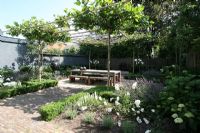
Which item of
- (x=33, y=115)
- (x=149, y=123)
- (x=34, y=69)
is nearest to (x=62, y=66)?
(x=34, y=69)

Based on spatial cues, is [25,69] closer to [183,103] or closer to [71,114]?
[71,114]

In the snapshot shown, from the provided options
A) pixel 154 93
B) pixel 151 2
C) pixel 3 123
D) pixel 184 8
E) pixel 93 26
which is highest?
pixel 151 2

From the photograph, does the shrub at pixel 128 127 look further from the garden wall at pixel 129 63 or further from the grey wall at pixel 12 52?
the garden wall at pixel 129 63

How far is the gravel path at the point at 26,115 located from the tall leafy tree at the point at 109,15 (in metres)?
3.03

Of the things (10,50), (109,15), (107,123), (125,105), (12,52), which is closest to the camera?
(107,123)

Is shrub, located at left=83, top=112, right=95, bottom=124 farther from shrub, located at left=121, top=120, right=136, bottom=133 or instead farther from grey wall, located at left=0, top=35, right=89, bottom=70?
grey wall, located at left=0, top=35, right=89, bottom=70

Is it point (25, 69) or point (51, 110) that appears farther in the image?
point (25, 69)

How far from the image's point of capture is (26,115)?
6.80 m

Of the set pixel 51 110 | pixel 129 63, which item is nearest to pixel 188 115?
pixel 51 110

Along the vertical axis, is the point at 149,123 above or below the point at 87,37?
below

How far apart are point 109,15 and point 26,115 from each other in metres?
4.56

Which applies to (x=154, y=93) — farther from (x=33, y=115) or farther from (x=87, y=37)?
(x=87, y=37)

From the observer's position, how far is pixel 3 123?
19.5 ft

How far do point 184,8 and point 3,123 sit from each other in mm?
8981
